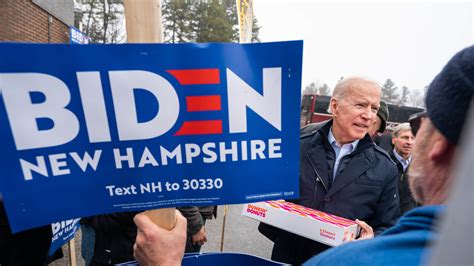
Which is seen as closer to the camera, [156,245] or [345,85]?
[156,245]

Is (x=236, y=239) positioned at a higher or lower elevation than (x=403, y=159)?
lower

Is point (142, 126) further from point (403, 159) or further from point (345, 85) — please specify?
point (403, 159)

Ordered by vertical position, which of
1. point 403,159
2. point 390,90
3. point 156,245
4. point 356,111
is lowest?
point 390,90

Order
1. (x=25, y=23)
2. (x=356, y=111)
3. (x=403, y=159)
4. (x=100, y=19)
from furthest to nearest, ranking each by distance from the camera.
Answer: (x=100, y=19)
(x=25, y=23)
(x=403, y=159)
(x=356, y=111)

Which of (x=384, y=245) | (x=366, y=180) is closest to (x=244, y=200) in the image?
(x=384, y=245)

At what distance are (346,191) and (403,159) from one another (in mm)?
1959

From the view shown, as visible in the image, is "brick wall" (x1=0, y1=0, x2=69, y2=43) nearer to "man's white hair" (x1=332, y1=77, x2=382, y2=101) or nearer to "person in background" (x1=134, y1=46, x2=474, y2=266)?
"man's white hair" (x1=332, y1=77, x2=382, y2=101)

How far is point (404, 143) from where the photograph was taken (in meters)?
3.44

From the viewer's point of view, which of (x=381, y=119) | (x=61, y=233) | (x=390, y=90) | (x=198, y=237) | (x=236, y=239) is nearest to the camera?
(x=61, y=233)

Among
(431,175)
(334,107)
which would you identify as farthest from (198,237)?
(431,175)

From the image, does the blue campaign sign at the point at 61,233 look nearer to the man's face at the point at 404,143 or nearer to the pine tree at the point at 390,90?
the man's face at the point at 404,143

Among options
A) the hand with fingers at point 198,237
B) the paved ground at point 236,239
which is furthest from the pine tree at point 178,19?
the hand with fingers at point 198,237

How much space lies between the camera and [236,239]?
15.2 feet

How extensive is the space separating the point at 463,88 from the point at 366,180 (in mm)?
1244
